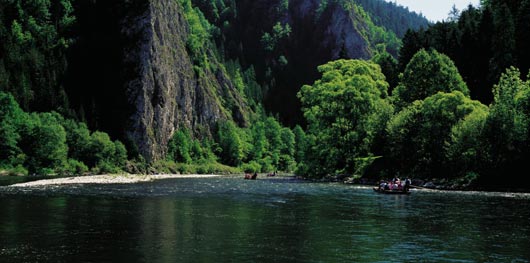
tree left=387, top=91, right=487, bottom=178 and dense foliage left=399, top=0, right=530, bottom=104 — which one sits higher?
dense foliage left=399, top=0, right=530, bottom=104

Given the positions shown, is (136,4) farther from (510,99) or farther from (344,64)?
(510,99)

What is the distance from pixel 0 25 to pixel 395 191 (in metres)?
125

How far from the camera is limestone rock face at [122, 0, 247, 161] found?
14112 centimetres

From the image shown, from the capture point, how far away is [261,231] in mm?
29875

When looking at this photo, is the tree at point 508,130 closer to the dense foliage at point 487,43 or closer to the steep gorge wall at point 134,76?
the dense foliage at point 487,43

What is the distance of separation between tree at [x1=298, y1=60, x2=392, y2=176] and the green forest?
20cm

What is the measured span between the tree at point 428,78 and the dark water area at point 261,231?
3946cm

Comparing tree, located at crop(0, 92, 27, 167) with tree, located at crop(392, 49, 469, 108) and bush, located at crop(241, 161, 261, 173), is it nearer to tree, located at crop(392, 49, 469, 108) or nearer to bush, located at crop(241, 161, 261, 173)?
bush, located at crop(241, 161, 261, 173)

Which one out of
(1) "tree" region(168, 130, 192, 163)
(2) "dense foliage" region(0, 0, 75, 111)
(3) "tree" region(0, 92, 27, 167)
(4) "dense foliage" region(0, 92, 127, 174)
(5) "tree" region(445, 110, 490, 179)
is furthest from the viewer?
(1) "tree" region(168, 130, 192, 163)

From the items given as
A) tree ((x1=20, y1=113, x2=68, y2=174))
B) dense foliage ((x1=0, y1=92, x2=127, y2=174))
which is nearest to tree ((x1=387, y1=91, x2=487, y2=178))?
dense foliage ((x1=0, y1=92, x2=127, y2=174))

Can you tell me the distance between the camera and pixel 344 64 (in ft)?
335

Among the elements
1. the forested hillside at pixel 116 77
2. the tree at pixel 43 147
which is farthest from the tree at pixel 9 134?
the forested hillside at pixel 116 77

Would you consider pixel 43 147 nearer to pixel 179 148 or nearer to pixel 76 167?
pixel 76 167

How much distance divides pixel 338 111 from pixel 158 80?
71708 mm
